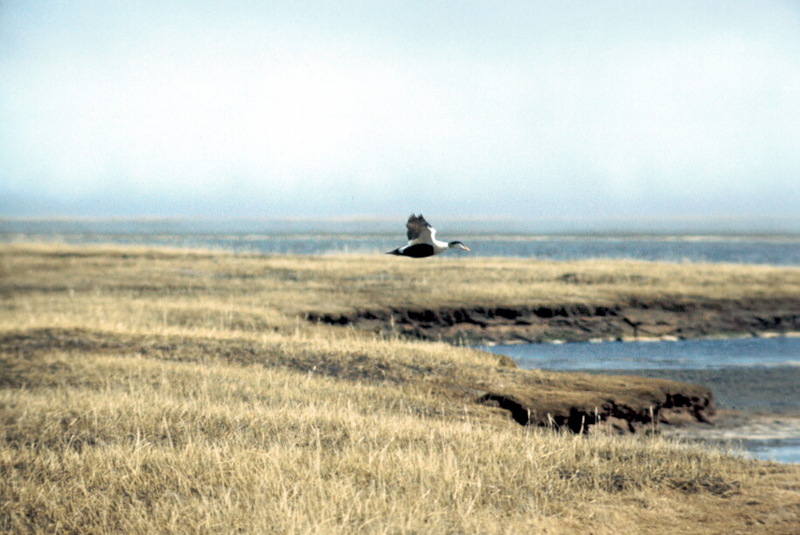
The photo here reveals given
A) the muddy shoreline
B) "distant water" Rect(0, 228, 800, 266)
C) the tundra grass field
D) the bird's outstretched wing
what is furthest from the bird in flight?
"distant water" Rect(0, 228, 800, 266)

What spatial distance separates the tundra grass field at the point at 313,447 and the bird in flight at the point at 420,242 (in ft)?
9.89

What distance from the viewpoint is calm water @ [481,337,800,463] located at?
14438mm

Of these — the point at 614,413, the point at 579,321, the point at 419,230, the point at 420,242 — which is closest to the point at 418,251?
the point at 420,242

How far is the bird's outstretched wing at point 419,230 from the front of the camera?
12.1 feet

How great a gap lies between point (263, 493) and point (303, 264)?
1454 inches

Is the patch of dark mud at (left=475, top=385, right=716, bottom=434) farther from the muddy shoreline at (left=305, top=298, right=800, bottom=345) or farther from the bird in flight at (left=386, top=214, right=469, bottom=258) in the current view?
the muddy shoreline at (left=305, top=298, right=800, bottom=345)

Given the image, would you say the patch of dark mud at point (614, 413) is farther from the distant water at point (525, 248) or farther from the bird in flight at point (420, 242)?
the distant water at point (525, 248)

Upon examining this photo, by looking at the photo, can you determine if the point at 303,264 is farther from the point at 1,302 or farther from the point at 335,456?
the point at 335,456

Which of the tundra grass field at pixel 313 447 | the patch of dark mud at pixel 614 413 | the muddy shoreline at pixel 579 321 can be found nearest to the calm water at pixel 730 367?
the patch of dark mud at pixel 614 413

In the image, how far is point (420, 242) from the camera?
11.9ft

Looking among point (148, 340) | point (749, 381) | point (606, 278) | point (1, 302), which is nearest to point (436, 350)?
point (148, 340)

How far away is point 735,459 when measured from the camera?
1027cm

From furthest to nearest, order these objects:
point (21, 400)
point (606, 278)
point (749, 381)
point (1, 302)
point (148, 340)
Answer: point (606, 278), point (1, 302), point (749, 381), point (148, 340), point (21, 400)

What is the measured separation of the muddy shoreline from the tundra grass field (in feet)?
14.9
